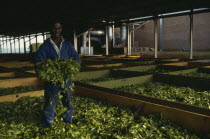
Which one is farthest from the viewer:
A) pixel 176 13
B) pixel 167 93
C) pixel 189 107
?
pixel 176 13

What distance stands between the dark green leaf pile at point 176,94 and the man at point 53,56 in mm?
2110

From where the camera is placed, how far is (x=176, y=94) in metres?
4.57

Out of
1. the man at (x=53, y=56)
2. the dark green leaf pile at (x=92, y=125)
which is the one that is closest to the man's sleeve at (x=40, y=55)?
the man at (x=53, y=56)

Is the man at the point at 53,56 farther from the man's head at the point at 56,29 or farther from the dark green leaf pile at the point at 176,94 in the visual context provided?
the dark green leaf pile at the point at 176,94

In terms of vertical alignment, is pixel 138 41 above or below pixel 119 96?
above

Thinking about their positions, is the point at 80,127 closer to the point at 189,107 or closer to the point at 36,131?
the point at 36,131

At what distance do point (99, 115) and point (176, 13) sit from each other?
9.08 m

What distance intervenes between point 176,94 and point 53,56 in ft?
9.40

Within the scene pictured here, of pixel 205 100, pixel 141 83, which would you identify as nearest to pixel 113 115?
pixel 205 100

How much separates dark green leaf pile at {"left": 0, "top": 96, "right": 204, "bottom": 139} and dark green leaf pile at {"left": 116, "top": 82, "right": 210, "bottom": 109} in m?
1.04

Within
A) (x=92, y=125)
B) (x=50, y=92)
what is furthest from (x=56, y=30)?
(x=92, y=125)

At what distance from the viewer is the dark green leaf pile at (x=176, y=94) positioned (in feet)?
13.4

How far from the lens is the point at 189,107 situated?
322 centimetres

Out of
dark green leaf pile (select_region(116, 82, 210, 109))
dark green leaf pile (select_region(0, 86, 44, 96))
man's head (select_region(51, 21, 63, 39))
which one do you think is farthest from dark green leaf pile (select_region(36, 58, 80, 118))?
dark green leaf pile (select_region(0, 86, 44, 96))
